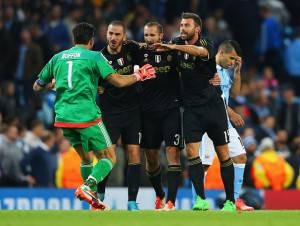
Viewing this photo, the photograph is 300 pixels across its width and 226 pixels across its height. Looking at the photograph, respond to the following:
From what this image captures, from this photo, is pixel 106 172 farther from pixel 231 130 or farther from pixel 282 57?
pixel 282 57

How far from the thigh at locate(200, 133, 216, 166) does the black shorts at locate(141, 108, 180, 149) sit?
0.72 m

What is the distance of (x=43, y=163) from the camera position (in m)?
20.0

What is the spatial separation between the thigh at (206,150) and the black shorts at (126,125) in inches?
40.5

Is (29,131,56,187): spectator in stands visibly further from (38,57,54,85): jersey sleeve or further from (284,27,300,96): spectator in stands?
(284,27,300,96): spectator in stands

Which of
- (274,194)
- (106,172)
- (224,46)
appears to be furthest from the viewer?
(274,194)

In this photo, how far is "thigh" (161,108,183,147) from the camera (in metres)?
14.7

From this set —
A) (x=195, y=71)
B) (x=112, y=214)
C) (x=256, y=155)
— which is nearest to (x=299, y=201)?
(x=256, y=155)

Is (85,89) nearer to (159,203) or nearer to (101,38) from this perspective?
(159,203)

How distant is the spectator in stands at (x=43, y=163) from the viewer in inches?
786

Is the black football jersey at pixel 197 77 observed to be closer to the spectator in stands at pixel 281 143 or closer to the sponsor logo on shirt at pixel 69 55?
the sponsor logo on shirt at pixel 69 55

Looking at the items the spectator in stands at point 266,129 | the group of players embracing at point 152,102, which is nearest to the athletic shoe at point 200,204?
the group of players embracing at point 152,102

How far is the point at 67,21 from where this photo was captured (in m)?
23.9

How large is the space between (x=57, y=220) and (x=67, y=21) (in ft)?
39.4

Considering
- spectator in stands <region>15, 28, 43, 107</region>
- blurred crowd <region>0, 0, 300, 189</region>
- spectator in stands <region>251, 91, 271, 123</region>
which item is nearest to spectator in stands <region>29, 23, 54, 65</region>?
blurred crowd <region>0, 0, 300, 189</region>
